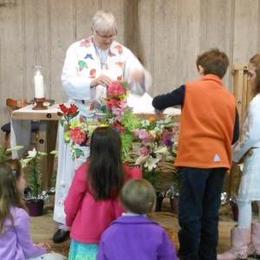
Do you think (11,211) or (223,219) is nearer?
(11,211)

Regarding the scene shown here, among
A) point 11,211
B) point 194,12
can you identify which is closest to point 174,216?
point 11,211

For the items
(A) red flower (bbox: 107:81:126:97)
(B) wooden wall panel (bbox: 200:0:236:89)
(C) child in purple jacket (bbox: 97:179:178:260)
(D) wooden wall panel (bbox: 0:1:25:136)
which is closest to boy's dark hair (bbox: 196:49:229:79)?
(A) red flower (bbox: 107:81:126:97)

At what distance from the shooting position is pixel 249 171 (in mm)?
3375

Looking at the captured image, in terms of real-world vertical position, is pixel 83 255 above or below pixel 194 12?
below

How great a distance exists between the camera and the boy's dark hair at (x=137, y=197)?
7.70ft

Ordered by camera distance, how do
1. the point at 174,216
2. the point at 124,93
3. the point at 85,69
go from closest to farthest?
the point at 124,93, the point at 85,69, the point at 174,216

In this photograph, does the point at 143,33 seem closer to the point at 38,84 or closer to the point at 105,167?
the point at 38,84

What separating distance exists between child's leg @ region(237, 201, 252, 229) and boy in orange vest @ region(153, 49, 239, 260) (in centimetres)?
29

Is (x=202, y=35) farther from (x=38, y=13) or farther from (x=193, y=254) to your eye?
(x=193, y=254)

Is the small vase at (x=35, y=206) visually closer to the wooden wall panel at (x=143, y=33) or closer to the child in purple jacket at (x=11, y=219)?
the child in purple jacket at (x=11, y=219)

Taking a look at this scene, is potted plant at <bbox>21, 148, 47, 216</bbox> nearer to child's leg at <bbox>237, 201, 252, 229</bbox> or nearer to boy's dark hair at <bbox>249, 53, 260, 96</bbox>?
child's leg at <bbox>237, 201, 252, 229</bbox>

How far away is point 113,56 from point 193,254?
4.40ft

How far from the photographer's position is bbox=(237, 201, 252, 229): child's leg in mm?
3381

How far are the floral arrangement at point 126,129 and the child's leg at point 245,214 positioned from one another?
1.87 feet
